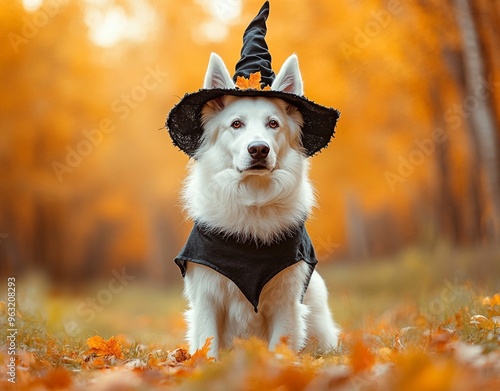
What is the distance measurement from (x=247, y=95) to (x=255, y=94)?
0.07 m

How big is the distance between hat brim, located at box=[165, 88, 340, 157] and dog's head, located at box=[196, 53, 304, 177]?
0.18 feet

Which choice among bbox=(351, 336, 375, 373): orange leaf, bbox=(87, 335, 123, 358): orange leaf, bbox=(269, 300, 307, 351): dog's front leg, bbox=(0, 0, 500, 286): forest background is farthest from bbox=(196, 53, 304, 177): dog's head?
bbox=(0, 0, 500, 286): forest background

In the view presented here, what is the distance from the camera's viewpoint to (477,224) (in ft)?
47.8

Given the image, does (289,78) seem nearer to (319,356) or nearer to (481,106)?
(319,356)

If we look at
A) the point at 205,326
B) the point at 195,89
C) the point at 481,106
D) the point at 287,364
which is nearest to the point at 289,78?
the point at 205,326

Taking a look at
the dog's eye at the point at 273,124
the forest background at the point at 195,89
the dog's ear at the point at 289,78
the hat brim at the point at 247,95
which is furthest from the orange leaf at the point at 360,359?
the forest background at the point at 195,89

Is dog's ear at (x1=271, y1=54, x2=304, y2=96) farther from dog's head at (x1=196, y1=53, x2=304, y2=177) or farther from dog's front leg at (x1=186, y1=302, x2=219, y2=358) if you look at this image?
dog's front leg at (x1=186, y1=302, x2=219, y2=358)

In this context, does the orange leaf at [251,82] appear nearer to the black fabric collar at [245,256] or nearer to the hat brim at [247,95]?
the hat brim at [247,95]

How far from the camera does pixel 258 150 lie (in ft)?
13.3

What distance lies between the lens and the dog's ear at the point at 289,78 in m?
4.45

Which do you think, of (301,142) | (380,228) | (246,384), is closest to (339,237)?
(380,228)

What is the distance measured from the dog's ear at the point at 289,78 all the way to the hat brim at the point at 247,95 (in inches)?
4.3

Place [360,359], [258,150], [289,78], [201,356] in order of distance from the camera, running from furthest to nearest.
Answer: [289,78] < [258,150] < [201,356] < [360,359]

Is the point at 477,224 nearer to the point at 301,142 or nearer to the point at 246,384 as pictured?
the point at 301,142
